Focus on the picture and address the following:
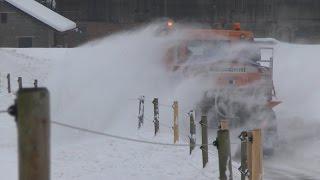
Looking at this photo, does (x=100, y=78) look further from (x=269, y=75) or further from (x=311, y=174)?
(x=311, y=174)

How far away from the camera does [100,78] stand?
14664 millimetres

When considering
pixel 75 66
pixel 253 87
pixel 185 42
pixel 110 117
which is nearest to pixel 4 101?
pixel 75 66

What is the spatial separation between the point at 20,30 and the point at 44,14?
2.05 meters

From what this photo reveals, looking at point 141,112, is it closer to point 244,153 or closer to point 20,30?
point 244,153

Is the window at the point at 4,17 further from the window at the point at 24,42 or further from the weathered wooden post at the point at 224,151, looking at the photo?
the weathered wooden post at the point at 224,151

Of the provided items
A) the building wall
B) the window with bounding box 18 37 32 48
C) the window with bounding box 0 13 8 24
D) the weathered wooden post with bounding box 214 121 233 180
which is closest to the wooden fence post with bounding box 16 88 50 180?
the weathered wooden post with bounding box 214 121 233 180

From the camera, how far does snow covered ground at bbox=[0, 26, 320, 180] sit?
9.05 m

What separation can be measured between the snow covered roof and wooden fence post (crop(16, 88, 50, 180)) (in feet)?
133

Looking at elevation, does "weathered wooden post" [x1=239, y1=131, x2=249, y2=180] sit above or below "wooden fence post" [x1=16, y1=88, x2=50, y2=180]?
below

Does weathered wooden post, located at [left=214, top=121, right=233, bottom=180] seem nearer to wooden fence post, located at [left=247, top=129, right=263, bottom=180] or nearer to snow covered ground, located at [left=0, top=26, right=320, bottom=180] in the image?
→ wooden fence post, located at [left=247, top=129, right=263, bottom=180]

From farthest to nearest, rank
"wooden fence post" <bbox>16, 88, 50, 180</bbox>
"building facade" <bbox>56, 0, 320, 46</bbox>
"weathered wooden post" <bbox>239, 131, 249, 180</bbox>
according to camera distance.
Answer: "building facade" <bbox>56, 0, 320, 46</bbox> → "weathered wooden post" <bbox>239, 131, 249, 180</bbox> → "wooden fence post" <bbox>16, 88, 50, 180</bbox>

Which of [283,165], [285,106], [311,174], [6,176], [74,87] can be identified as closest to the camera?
[6,176]

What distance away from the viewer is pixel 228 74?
13.1m

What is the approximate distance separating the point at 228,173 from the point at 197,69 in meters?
6.72
